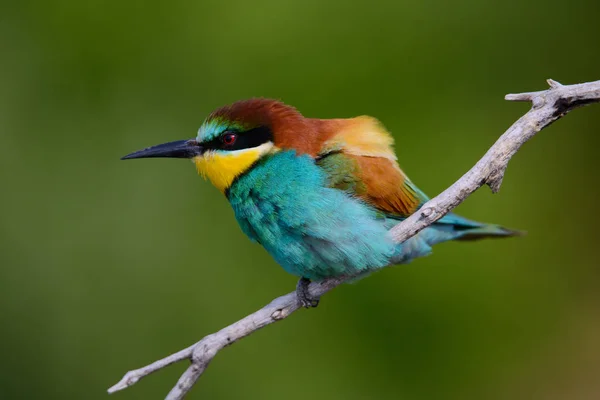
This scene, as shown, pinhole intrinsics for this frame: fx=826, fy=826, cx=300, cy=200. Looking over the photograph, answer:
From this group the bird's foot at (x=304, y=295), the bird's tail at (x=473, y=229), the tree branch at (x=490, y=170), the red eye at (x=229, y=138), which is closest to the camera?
the tree branch at (x=490, y=170)

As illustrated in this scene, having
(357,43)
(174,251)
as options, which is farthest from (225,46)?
(174,251)

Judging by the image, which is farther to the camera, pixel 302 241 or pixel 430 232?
pixel 430 232

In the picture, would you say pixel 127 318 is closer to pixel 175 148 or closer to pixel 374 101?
pixel 175 148

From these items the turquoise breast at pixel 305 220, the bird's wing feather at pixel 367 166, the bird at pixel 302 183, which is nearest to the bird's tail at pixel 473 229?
the bird's wing feather at pixel 367 166

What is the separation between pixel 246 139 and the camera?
2.56 metres

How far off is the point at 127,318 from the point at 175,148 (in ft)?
3.25

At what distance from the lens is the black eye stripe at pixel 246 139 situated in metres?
2.56

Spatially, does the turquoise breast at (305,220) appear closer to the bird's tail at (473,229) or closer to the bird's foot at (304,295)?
the bird's foot at (304,295)

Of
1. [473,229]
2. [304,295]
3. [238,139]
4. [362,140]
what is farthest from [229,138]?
[473,229]

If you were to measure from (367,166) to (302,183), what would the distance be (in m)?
0.26

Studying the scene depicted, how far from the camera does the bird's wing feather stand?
2.58 m

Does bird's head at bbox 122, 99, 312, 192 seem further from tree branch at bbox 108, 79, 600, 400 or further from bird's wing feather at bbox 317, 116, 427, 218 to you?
tree branch at bbox 108, 79, 600, 400

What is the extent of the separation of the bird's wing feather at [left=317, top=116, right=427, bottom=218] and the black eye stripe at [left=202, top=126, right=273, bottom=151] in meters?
0.18

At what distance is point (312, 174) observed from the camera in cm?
252
